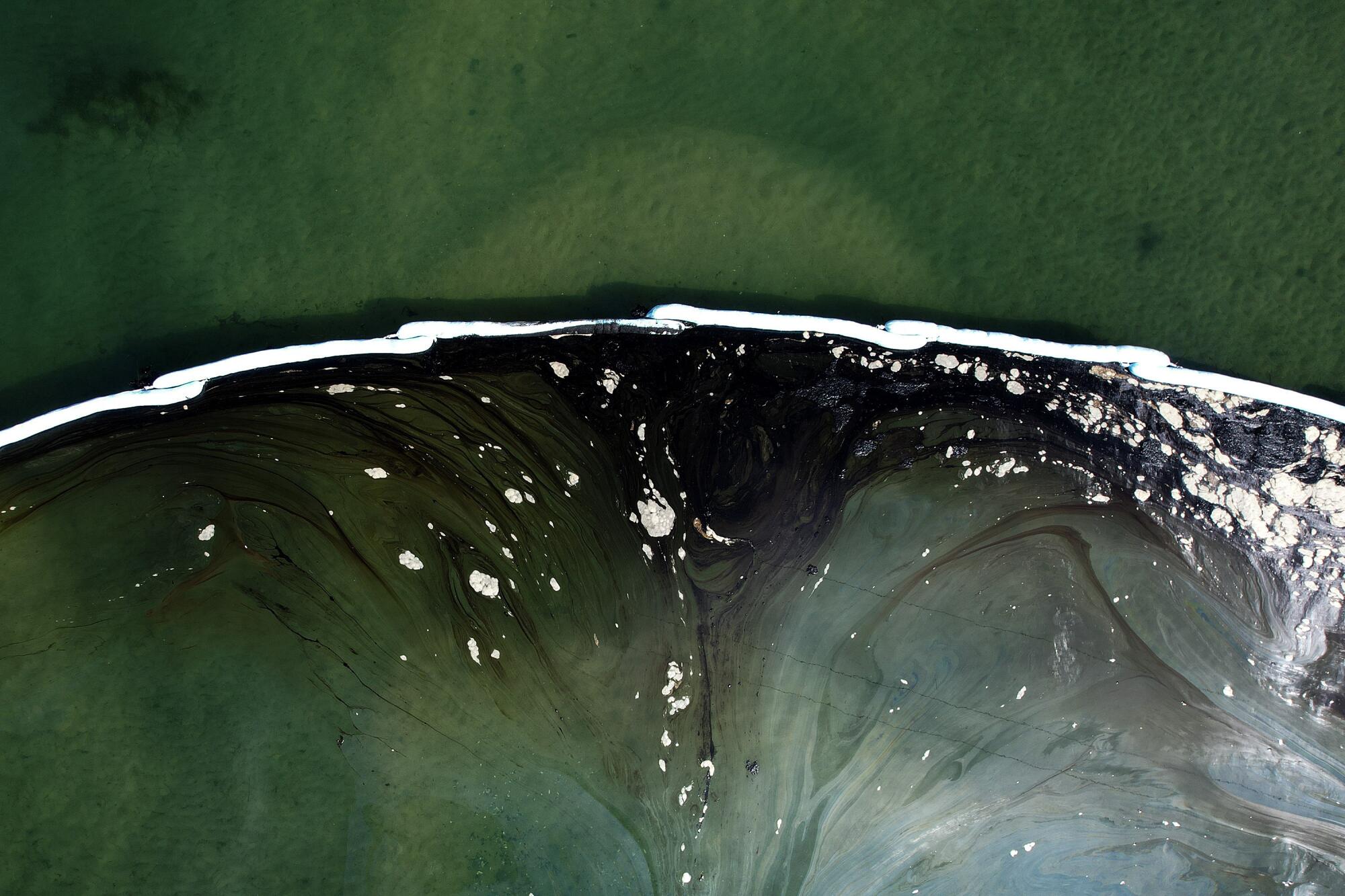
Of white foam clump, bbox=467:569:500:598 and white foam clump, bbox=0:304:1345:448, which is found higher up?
white foam clump, bbox=0:304:1345:448

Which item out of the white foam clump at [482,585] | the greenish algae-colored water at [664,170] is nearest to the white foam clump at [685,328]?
the greenish algae-colored water at [664,170]

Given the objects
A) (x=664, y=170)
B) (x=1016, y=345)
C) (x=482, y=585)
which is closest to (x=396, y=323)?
(x=482, y=585)

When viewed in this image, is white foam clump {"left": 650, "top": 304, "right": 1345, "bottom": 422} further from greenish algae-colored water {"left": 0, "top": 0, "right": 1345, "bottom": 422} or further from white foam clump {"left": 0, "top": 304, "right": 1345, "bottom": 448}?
greenish algae-colored water {"left": 0, "top": 0, "right": 1345, "bottom": 422}

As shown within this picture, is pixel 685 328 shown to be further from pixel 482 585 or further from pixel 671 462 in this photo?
pixel 482 585

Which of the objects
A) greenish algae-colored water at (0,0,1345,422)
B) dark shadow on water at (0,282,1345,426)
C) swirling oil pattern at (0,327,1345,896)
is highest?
greenish algae-colored water at (0,0,1345,422)

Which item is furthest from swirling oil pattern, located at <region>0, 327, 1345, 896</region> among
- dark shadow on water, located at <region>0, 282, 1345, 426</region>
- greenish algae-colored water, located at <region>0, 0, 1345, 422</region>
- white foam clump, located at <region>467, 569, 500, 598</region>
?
greenish algae-colored water, located at <region>0, 0, 1345, 422</region>

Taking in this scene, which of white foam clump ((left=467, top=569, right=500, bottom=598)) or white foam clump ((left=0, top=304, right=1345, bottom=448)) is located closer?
white foam clump ((left=0, top=304, right=1345, bottom=448))
